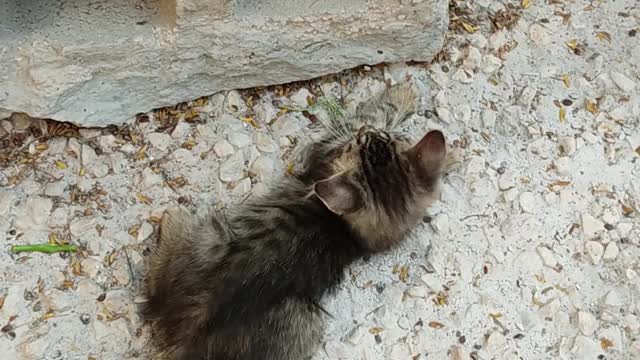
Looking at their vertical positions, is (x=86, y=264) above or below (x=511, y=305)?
above

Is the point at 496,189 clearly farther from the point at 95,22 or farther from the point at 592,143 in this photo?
the point at 95,22

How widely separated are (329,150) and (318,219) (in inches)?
8.9

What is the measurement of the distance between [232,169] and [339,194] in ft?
1.26

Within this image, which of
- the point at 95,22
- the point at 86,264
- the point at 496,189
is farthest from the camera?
the point at 496,189

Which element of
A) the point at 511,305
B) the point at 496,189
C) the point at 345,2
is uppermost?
the point at 345,2

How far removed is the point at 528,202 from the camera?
228cm

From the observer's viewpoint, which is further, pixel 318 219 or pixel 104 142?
pixel 104 142

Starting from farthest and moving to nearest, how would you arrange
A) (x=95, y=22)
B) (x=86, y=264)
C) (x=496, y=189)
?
(x=496, y=189) < (x=86, y=264) < (x=95, y=22)

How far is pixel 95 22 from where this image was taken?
6.59ft

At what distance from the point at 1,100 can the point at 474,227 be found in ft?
3.92

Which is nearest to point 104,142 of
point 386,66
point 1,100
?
point 1,100

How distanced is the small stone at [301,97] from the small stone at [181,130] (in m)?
0.29

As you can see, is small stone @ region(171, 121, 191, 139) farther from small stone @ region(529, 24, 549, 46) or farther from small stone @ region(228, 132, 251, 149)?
small stone @ region(529, 24, 549, 46)

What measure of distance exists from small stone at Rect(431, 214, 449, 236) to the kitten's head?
5.7 inches
